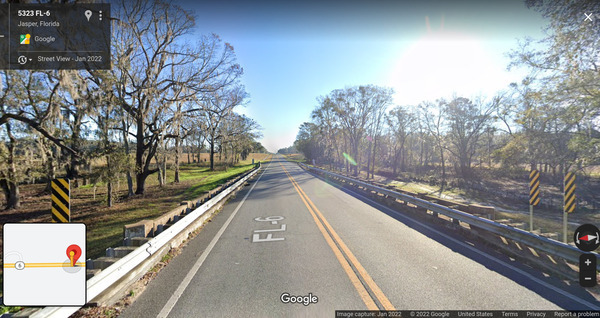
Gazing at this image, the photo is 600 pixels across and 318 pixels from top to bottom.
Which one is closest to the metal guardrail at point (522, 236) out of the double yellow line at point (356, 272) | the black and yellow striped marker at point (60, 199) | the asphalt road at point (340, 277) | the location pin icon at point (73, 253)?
the asphalt road at point (340, 277)

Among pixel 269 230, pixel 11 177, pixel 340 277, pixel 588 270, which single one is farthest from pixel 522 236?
pixel 11 177

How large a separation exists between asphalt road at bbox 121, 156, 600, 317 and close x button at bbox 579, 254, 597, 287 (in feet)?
0.86

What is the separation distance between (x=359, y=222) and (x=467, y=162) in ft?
136

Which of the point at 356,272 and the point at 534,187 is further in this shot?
the point at 534,187

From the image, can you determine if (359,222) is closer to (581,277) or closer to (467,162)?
(581,277)

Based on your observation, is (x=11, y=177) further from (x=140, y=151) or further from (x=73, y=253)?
(x=73, y=253)

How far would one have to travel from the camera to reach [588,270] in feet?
11.2

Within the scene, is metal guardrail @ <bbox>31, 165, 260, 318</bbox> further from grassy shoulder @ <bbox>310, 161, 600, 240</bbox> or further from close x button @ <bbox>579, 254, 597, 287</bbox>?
grassy shoulder @ <bbox>310, 161, 600, 240</bbox>

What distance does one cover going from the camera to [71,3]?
8.86 metres

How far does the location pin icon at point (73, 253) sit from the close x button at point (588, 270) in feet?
21.5

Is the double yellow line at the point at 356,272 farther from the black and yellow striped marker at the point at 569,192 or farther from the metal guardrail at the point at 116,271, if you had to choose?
the black and yellow striped marker at the point at 569,192

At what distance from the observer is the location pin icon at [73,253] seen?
222 centimetres

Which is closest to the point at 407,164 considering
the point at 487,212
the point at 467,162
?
Answer: the point at 467,162

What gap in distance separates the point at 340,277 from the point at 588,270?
144 inches
